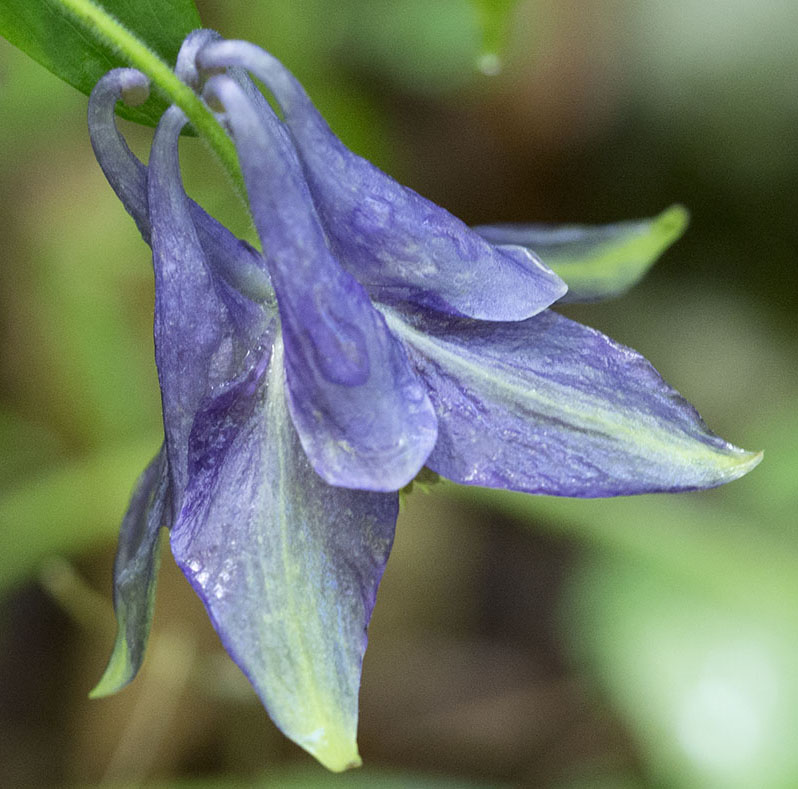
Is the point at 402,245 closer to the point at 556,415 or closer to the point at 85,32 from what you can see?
the point at 556,415

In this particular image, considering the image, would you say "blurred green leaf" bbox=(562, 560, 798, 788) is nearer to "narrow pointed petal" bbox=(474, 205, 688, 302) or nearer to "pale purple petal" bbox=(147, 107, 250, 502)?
"narrow pointed petal" bbox=(474, 205, 688, 302)

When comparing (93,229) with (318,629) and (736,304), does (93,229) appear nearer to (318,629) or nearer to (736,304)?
(736,304)

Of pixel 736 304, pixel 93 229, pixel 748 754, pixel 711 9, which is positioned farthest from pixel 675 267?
pixel 93 229

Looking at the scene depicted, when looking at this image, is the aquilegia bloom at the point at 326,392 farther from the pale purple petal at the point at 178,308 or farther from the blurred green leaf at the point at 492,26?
the blurred green leaf at the point at 492,26

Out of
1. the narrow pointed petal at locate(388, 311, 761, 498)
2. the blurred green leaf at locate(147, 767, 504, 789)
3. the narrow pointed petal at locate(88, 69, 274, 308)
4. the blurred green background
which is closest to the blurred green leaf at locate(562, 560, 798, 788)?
the blurred green background

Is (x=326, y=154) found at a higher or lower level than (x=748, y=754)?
higher

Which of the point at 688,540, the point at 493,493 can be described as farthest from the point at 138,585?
the point at 688,540

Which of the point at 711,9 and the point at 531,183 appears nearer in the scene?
the point at 711,9
